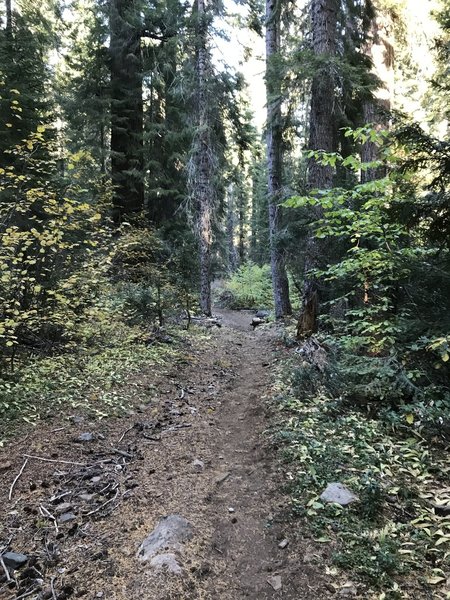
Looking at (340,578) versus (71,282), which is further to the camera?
(71,282)

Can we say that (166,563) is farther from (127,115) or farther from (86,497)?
(127,115)

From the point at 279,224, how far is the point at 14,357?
10.5 meters

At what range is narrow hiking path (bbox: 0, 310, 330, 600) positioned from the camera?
2.94 metres

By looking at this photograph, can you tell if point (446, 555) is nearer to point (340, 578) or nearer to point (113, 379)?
point (340, 578)

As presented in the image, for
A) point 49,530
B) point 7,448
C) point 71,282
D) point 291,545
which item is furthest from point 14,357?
point 291,545

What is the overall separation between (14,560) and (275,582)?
2.01m

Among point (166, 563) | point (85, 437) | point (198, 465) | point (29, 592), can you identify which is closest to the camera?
point (29, 592)

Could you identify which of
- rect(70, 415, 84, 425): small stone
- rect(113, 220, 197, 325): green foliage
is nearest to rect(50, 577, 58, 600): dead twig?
rect(70, 415, 84, 425): small stone

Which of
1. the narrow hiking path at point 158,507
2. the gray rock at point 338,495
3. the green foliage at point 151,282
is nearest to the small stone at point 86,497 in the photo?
the narrow hiking path at point 158,507

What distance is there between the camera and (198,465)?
462 cm

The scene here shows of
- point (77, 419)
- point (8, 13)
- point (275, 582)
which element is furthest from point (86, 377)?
point (8, 13)

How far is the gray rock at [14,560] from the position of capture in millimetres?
3154

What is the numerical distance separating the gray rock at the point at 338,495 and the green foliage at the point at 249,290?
20.6 m

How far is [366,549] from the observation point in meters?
3.02
